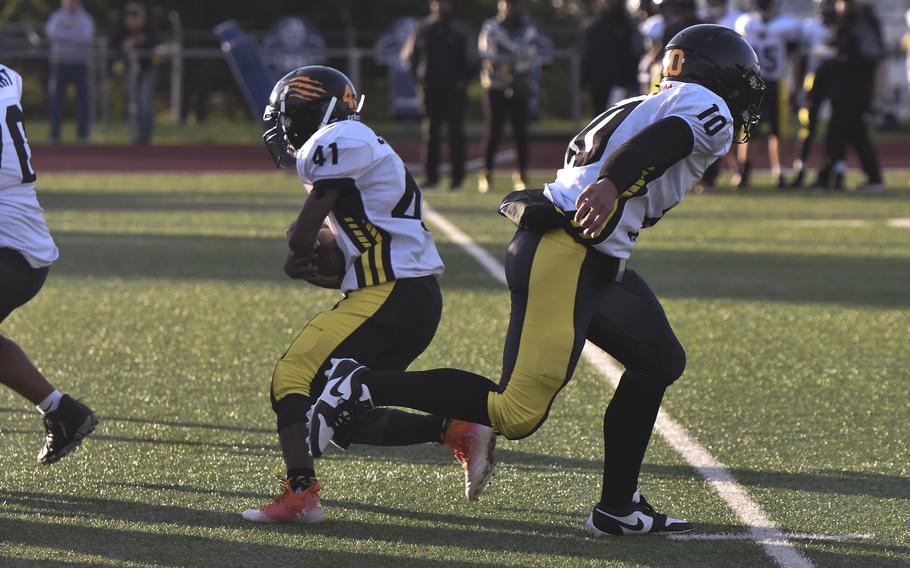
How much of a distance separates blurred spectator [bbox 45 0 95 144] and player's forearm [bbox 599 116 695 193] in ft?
59.4

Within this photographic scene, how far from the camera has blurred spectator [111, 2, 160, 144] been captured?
21578 mm

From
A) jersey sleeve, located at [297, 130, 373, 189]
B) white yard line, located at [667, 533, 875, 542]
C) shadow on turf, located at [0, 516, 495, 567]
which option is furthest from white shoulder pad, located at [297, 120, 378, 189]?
white yard line, located at [667, 533, 875, 542]

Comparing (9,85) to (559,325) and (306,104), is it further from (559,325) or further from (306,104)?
(559,325)

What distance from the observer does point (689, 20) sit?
1343 cm

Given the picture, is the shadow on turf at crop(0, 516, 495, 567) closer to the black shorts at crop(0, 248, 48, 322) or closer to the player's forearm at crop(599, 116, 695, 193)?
the black shorts at crop(0, 248, 48, 322)

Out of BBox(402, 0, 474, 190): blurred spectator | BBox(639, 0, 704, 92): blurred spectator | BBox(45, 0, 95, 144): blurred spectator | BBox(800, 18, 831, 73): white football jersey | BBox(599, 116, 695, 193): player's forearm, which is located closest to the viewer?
BBox(599, 116, 695, 193): player's forearm

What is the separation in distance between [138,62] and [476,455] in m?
19.2

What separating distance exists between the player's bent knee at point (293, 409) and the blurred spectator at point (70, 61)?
57.2 feet

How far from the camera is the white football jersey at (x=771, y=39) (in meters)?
15.2

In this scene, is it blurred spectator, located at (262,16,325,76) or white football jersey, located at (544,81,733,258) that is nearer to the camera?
white football jersey, located at (544,81,733,258)

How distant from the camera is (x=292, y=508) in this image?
4422 mm

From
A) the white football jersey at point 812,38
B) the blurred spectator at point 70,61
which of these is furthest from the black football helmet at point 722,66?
the blurred spectator at point 70,61

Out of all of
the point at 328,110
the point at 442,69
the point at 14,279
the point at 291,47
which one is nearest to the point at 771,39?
the point at 442,69

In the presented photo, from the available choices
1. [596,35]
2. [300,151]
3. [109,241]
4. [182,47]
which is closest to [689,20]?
[596,35]
